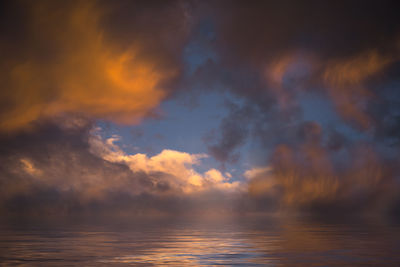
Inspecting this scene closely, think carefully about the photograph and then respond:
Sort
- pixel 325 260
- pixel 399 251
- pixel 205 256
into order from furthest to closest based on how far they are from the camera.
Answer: pixel 399 251 → pixel 205 256 → pixel 325 260

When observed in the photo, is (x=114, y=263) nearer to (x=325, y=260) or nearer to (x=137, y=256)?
(x=137, y=256)

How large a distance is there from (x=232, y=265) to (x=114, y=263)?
329 inches

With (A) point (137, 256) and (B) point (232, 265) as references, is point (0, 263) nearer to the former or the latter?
(A) point (137, 256)

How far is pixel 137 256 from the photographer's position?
1271 inches

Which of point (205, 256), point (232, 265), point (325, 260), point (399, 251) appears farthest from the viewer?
point (399, 251)

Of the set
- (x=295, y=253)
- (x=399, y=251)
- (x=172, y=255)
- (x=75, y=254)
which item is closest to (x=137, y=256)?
(x=172, y=255)

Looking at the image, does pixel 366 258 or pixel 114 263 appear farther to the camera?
pixel 366 258

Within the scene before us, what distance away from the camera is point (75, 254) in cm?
3328

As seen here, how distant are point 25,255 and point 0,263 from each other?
4830mm

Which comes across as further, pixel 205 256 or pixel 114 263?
pixel 205 256

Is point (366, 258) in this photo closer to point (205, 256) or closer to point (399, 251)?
point (399, 251)

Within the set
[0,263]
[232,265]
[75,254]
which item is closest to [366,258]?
[232,265]

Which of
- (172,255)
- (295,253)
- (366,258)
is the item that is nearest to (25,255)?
(172,255)

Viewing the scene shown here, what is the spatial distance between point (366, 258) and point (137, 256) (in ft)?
58.7
